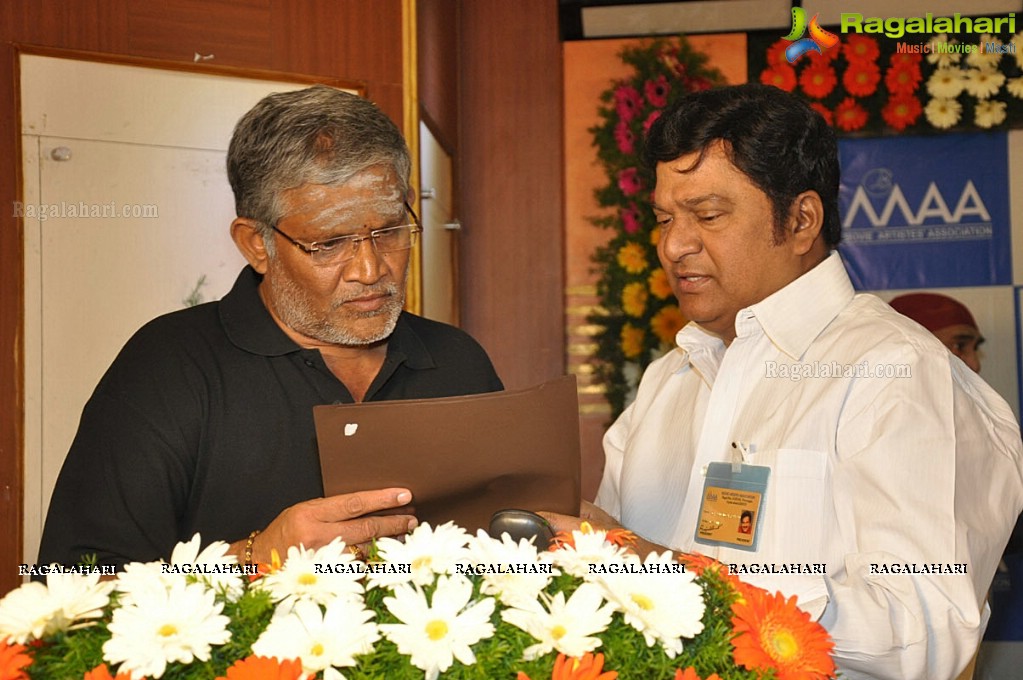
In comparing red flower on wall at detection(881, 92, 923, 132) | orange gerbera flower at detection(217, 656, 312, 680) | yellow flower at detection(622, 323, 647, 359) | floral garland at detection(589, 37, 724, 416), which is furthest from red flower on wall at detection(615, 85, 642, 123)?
orange gerbera flower at detection(217, 656, 312, 680)

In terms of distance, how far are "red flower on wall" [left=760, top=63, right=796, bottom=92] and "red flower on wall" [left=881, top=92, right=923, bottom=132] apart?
0.49 m

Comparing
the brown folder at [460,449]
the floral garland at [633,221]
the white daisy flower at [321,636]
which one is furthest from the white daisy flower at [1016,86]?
the white daisy flower at [321,636]

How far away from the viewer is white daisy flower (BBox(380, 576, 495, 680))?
0.93 m

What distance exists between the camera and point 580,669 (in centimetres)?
93

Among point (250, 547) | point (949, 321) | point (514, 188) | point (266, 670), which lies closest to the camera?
point (266, 670)

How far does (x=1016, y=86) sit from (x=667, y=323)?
2063 millimetres

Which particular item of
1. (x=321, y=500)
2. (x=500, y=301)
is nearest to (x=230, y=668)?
(x=321, y=500)

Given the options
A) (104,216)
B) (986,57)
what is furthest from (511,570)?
(986,57)

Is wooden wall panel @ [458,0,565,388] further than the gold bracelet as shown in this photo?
Yes

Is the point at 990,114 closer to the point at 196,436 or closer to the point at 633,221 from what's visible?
the point at 633,221

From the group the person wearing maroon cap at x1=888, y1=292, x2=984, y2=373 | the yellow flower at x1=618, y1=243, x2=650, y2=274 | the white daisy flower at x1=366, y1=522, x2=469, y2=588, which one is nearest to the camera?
the white daisy flower at x1=366, y1=522, x2=469, y2=588

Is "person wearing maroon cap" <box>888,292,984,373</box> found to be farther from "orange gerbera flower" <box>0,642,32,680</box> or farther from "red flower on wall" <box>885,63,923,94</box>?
"orange gerbera flower" <box>0,642,32,680</box>

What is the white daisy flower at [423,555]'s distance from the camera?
1026 mm

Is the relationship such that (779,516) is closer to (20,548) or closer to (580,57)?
(20,548)
